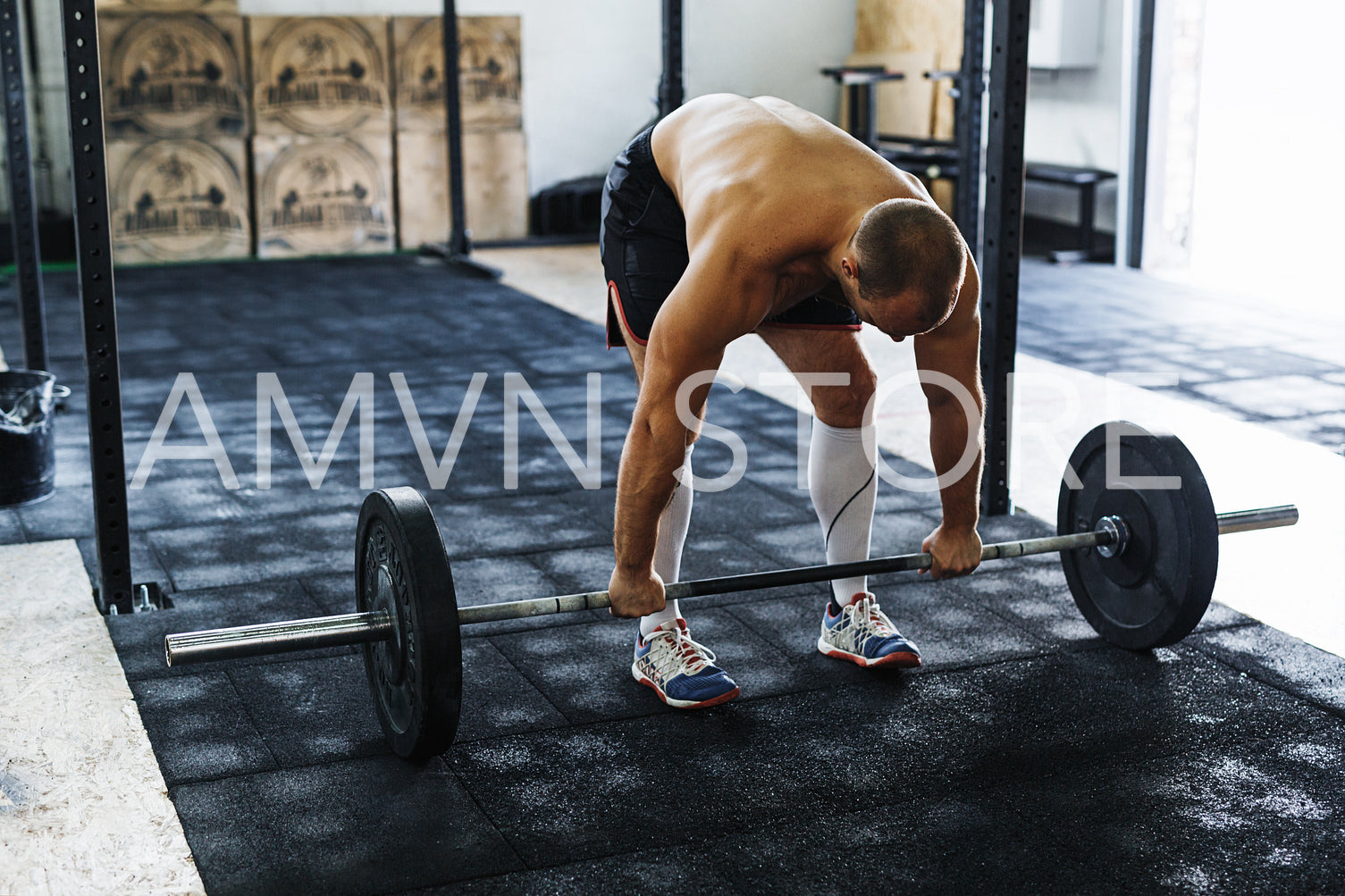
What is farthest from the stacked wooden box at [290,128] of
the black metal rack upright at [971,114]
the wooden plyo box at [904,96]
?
the black metal rack upright at [971,114]

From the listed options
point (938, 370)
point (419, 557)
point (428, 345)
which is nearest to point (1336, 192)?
point (428, 345)

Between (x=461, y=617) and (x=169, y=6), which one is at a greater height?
(x=169, y=6)

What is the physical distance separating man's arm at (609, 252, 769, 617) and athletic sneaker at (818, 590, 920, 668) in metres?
0.54

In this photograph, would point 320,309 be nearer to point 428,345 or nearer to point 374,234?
point 428,345

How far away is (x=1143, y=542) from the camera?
2.28 meters

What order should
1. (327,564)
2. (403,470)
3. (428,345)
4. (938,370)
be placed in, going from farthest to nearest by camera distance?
(428,345) < (403,470) < (327,564) < (938,370)

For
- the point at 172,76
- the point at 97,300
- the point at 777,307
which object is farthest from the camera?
the point at 172,76

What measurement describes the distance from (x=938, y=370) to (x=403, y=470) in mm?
1955

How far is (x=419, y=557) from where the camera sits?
182cm

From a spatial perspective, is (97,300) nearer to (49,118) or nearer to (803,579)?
(803,579)

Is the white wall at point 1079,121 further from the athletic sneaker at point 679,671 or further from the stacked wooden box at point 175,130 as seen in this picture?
the athletic sneaker at point 679,671

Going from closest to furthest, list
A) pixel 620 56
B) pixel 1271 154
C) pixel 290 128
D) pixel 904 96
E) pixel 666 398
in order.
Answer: pixel 666 398 < pixel 1271 154 < pixel 290 128 < pixel 620 56 < pixel 904 96

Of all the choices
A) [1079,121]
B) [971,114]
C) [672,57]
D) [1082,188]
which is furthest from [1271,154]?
[672,57]

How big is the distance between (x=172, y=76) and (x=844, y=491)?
5832 mm
